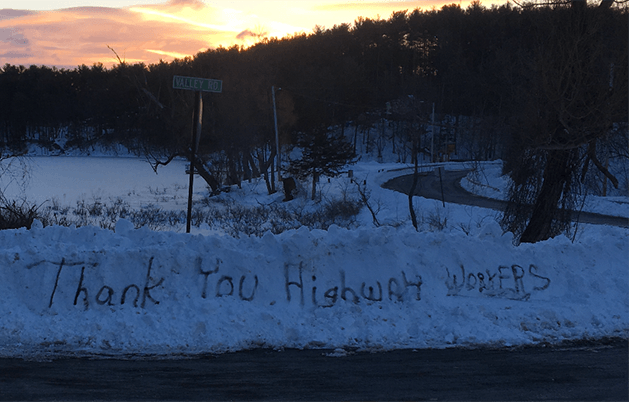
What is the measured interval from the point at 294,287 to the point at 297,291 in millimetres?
74

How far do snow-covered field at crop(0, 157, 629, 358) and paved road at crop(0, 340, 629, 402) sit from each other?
0.37 metres

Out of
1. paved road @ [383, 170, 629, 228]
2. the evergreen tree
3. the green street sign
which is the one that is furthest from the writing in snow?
the evergreen tree

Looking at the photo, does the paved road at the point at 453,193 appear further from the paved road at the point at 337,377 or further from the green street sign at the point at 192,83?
the paved road at the point at 337,377

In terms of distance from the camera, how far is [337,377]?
5.43 meters

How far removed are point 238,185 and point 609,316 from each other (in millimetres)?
35540

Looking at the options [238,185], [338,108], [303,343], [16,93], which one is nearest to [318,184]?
[238,185]

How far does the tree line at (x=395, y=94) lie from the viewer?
11.5m

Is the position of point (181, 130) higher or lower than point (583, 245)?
higher

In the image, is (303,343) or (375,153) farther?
(375,153)

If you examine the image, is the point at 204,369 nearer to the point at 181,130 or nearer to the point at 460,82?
the point at 181,130

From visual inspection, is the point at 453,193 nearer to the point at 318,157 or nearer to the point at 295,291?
the point at 318,157

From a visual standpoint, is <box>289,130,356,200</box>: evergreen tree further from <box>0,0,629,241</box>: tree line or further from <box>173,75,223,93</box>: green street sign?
<box>173,75,223,93</box>: green street sign

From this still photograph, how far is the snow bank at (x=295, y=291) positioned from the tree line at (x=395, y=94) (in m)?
3.87

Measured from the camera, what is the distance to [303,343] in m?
6.40
